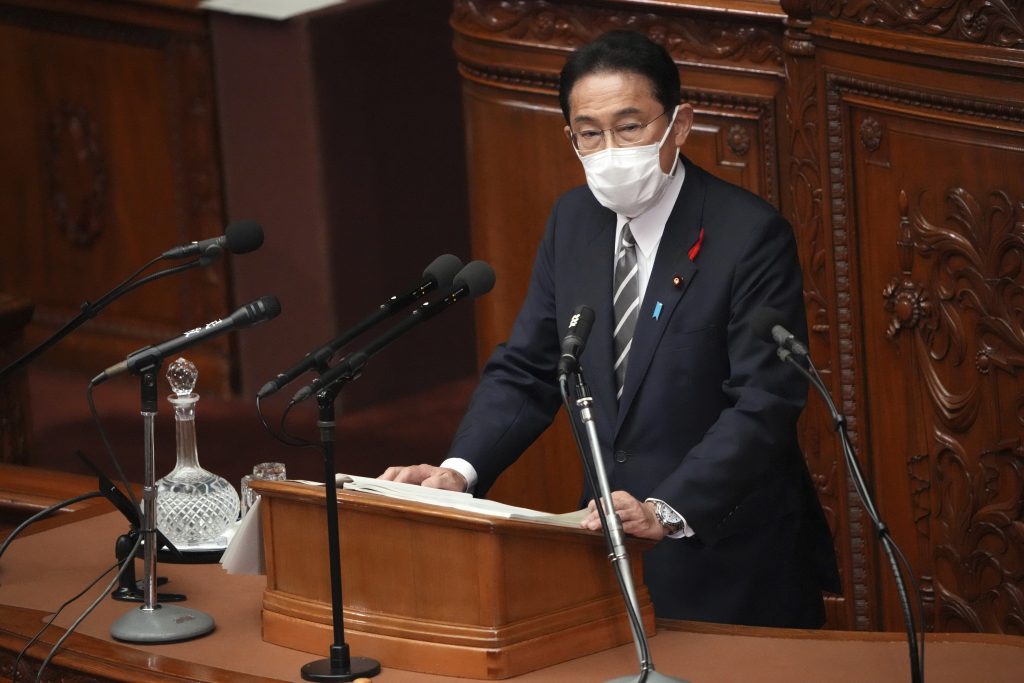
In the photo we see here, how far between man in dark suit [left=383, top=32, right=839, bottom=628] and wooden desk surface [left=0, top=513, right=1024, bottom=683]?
12.3 inches

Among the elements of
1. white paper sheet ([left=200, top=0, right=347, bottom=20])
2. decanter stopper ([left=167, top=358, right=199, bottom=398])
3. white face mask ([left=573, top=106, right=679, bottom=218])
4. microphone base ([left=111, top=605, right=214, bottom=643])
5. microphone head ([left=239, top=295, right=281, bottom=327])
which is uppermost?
white paper sheet ([left=200, top=0, right=347, bottom=20])

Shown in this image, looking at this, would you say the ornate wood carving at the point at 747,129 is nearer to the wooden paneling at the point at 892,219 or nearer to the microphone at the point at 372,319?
the wooden paneling at the point at 892,219

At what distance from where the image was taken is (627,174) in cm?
329

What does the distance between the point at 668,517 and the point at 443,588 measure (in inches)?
18.9

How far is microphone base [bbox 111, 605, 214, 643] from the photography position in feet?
9.64

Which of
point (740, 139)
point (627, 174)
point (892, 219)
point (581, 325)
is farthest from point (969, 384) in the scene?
point (581, 325)

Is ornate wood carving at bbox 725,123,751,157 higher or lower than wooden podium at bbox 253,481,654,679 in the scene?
higher

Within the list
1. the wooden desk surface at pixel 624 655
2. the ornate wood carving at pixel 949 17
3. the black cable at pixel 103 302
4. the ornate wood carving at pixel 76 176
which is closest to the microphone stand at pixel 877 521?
the wooden desk surface at pixel 624 655

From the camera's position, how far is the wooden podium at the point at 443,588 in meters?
2.73

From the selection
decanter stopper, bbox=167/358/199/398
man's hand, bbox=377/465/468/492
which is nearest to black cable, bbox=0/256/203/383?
decanter stopper, bbox=167/358/199/398

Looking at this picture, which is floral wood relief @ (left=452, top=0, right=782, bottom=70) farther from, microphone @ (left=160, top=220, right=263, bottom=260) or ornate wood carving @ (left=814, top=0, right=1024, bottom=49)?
microphone @ (left=160, top=220, right=263, bottom=260)

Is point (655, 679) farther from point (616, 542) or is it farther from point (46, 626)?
point (46, 626)

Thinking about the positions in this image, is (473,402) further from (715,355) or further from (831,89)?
(831,89)

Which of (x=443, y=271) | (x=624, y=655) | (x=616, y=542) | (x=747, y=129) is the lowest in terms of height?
(x=624, y=655)
